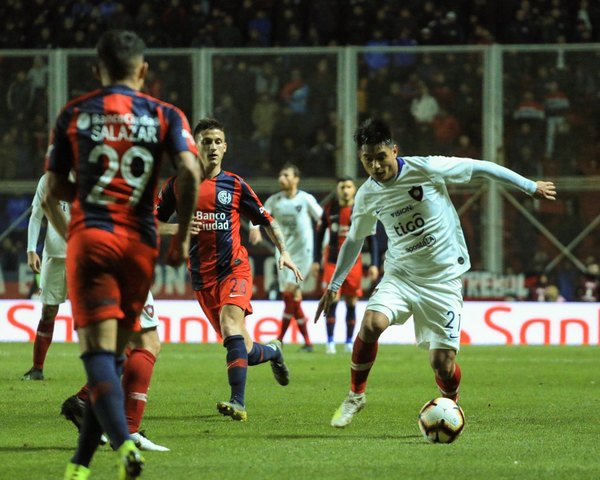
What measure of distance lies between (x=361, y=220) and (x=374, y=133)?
641 mm

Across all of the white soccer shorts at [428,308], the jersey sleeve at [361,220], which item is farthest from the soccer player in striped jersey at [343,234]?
the white soccer shorts at [428,308]

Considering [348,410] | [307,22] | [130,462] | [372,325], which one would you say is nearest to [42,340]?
[348,410]

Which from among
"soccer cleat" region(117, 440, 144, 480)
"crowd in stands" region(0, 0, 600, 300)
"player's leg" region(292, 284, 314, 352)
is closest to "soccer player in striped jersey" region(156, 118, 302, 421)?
"soccer cleat" region(117, 440, 144, 480)

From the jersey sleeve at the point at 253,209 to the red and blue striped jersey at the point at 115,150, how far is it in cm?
354

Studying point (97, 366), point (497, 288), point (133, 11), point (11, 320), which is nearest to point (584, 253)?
point (497, 288)

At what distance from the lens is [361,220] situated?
8266 mm

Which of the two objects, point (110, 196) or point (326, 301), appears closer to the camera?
point (110, 196)

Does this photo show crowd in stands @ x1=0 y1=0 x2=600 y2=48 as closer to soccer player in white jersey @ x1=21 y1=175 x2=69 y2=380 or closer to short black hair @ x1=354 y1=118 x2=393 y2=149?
soccer player in white jersey @ x1=21 y1=175 x2=69 y2=380

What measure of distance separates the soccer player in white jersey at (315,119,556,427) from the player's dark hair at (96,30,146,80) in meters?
2.63

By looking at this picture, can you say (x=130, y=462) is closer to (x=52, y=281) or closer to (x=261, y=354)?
(x=261, y=354)

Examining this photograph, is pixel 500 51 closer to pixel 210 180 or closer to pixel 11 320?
pixel 11 320

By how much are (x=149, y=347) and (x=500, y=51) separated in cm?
1231

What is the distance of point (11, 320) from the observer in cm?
1808

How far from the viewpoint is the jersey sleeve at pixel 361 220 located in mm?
8242
